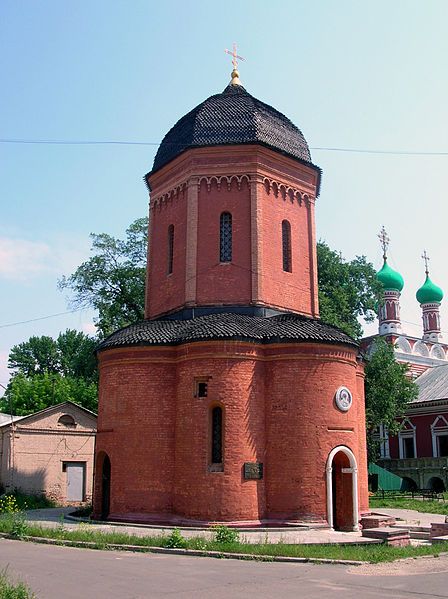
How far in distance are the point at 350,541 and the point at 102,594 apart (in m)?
7.00

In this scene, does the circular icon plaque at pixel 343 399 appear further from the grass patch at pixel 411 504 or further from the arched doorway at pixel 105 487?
the grass patch at pixel 411 504

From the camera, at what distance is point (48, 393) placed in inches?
Result: 1529

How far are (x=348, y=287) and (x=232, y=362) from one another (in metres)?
15.9

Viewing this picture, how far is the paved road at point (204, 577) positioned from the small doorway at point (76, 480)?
1521cm

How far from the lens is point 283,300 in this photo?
19.6 meters

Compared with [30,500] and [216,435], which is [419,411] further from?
[216,435]

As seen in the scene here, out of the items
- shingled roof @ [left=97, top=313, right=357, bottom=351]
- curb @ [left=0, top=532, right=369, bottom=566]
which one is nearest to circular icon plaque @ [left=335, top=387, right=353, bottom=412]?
shingled roof @ [left=97, top=313, right=357, bottom=351]

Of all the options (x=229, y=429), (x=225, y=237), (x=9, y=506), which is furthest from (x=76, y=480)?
(x=225, y=237)

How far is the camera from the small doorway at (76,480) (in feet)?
87.0

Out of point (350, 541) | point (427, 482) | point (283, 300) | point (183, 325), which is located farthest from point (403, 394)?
point (350, 541)

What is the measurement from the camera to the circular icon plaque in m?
17.1

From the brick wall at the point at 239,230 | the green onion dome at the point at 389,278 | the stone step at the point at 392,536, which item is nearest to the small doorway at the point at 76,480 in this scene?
the brick wall at the point at 239,230

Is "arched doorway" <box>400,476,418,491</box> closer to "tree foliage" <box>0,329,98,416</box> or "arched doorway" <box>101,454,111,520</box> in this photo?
"tree foliage" <box>0,329,98,416</box>

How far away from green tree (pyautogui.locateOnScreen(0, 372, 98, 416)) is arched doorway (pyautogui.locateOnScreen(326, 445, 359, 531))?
21407 mm
